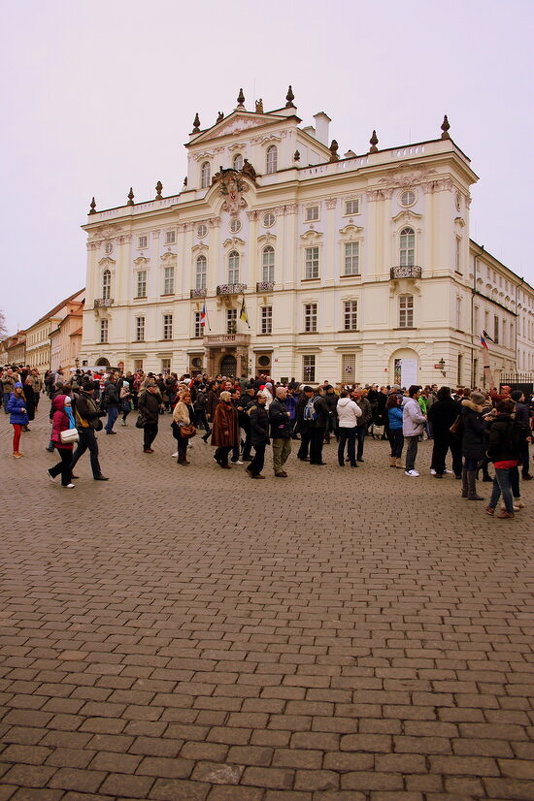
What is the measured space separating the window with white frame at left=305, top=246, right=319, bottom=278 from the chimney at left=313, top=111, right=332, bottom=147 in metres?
12.8

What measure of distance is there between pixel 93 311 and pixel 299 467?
48.6 meters

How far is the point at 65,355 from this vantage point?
82938mm

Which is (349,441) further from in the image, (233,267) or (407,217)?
(233,267)

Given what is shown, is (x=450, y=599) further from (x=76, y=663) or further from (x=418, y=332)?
(x=418, y=332)

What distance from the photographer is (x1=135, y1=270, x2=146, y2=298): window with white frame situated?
2239 inches

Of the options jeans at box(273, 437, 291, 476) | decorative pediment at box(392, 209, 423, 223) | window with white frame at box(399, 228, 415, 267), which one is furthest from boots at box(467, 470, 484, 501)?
decorative pediment at box(392, 209, 423, 223)

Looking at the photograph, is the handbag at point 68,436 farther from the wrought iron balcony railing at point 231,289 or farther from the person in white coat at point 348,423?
the wrought iron balcony railing at point 231,289

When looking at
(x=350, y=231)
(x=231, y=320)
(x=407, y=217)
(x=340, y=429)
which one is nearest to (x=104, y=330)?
(x=231, y=320)

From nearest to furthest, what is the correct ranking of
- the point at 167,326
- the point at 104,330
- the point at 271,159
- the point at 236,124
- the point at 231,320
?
1. the point at 271,159
2. the point at 231,320
3. the point at 236,124
4. the point at 167,326
5. the point at 104,330

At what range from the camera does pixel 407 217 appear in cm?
4319

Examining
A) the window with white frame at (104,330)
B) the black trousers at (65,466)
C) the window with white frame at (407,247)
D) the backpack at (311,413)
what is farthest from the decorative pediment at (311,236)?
the black trousers at (65,466)

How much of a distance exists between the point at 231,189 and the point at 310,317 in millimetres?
12696

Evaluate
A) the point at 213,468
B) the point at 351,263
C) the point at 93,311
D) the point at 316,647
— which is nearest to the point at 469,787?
the point at 316,647

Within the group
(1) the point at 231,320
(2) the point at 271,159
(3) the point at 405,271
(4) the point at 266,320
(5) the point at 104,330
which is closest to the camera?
(3) the point at 405,271
